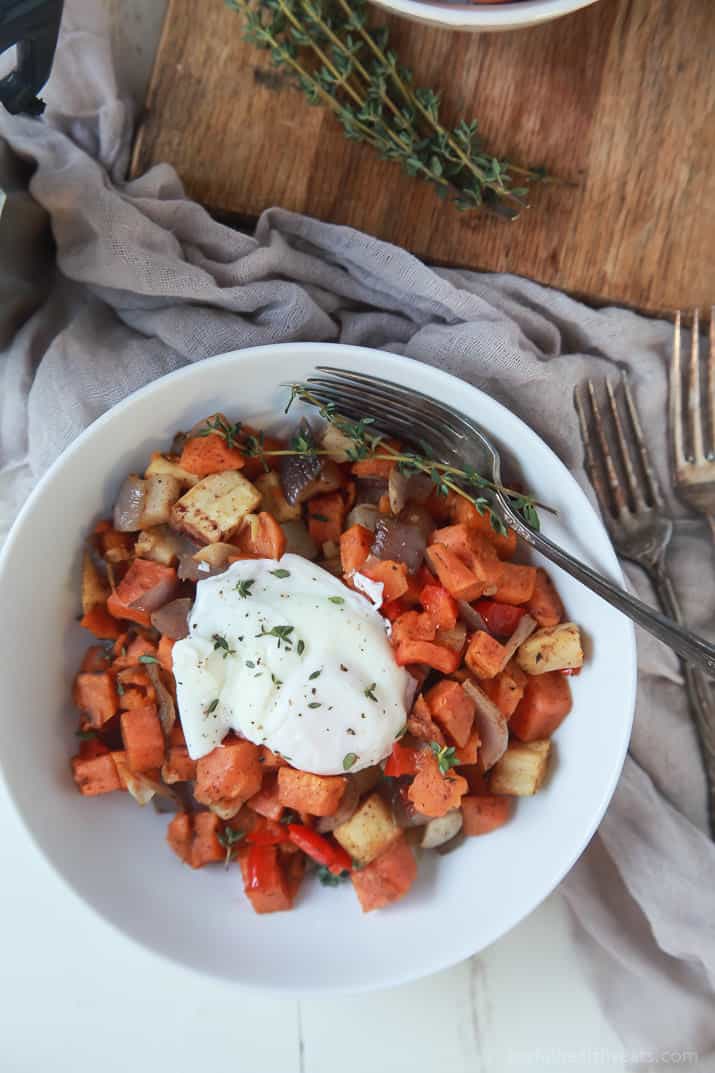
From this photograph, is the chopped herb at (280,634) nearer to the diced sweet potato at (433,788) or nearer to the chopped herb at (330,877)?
the diced sweet potato at (433,788)

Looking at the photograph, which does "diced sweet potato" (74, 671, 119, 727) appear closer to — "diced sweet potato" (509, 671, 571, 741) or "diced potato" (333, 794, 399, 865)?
"diced potato" (333, 794, 399, 865)

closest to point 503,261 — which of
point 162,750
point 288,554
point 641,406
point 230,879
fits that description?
point 641,406

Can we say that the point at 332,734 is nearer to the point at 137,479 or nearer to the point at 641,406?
the point at 137,479

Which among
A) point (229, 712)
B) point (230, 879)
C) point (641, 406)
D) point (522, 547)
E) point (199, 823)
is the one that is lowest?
point (230, 879)

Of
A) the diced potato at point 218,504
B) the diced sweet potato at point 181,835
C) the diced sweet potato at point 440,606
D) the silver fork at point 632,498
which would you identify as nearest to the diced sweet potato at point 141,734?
the diced sweet potato at point 181,835

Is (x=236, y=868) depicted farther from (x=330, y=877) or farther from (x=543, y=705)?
(x=543, y=705)

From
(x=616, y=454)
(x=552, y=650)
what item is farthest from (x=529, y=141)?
(x=552, y=650)

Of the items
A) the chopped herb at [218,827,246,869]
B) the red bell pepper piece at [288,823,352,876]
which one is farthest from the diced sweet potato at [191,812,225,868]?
the red bell pepper piece at [288,823,352,876]
